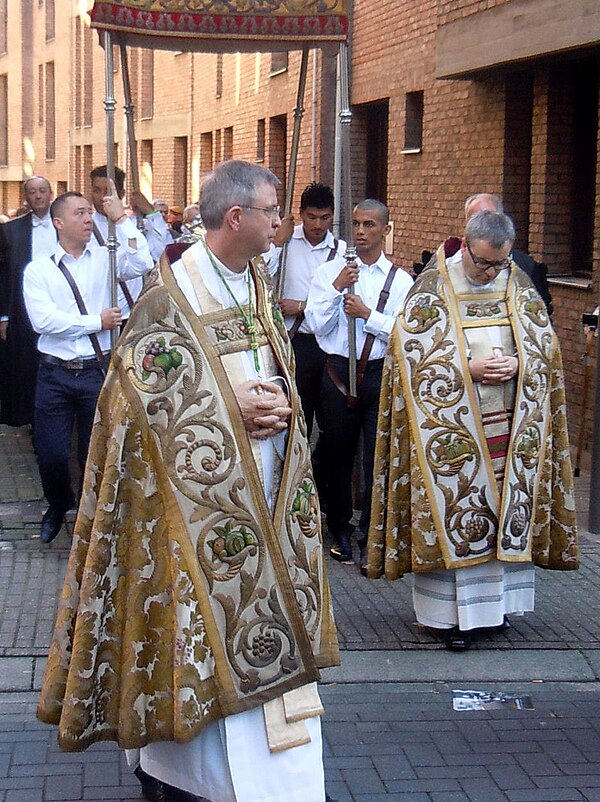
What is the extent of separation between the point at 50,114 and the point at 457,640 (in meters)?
35.8

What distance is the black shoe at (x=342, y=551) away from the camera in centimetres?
770

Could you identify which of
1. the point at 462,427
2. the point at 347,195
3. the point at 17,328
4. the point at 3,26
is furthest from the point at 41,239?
the point at 3,26

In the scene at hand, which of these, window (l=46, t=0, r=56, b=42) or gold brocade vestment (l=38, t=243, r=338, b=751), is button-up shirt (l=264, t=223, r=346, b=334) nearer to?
gold brocade vestment (l=38, t=243, r=338, b=751)

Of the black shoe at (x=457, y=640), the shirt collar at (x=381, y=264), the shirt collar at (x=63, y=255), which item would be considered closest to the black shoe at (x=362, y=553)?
the black shoe at (x=457, y=640)

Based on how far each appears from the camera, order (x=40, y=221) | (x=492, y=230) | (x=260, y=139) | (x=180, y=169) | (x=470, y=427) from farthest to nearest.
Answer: (x=180, y=169)
(x=260, y=139)
(x=40, y=221)
(x=470, y=427)
(x=492, y=230)

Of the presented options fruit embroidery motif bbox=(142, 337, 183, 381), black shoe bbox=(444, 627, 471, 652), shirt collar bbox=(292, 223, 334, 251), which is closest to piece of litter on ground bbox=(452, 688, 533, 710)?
black shoe bbox=(444, 627, 471, 652)

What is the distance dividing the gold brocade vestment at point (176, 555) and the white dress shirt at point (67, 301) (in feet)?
11.0

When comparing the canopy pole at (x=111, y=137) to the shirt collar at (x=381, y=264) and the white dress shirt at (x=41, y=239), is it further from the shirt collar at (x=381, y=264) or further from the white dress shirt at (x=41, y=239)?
the white dress shirt at (x=41, y=239)

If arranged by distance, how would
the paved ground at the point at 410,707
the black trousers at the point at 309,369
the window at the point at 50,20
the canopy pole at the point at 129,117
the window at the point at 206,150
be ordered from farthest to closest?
the window at the point at 50,20 → the window at the point at 206,150 → the canopy pole at the point at 129,117 → the black trousers at the point at 309,369 → the paved ground at the point at 410,707

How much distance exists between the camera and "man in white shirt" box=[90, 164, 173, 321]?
8.64 m

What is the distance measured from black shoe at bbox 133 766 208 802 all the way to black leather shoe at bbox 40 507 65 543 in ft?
11.4

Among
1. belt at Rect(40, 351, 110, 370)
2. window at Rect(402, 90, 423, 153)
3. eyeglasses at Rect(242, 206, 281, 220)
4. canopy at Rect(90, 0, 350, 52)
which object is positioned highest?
window at Rect(402, 90, 423, 153)

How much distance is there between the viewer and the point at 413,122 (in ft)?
50.3

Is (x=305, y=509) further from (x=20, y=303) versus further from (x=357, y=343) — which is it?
(x=20, y=303)
